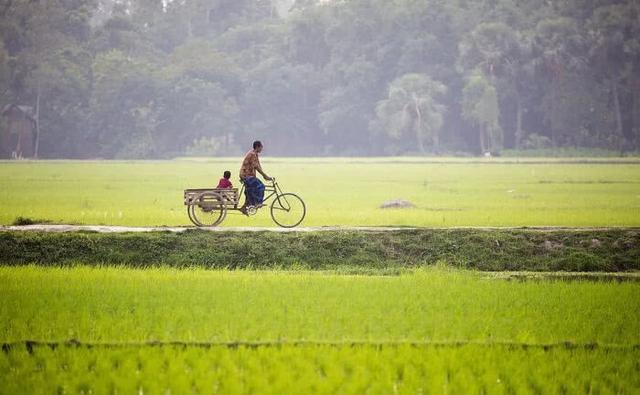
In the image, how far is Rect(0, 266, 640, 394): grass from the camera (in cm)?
712

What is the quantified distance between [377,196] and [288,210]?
12510 mm

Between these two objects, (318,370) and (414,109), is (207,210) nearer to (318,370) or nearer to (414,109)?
(318,370)

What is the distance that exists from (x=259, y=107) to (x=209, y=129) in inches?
194

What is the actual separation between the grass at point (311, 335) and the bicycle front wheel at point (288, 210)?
3506 millimetres

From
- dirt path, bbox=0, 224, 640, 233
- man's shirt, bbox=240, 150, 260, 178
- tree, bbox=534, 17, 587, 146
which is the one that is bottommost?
dirt path, bbox=0, 224, 640, 233

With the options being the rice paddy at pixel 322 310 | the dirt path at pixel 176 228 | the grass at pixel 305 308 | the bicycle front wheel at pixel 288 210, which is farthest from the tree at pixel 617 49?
the grass at pixel 305 308

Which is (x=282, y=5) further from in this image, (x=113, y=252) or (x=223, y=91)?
(x=113, y=252)

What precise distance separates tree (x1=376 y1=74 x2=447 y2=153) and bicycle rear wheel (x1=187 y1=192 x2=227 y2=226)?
47.0m

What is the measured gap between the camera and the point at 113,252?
13.8 m

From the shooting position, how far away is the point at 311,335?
27.8 ft

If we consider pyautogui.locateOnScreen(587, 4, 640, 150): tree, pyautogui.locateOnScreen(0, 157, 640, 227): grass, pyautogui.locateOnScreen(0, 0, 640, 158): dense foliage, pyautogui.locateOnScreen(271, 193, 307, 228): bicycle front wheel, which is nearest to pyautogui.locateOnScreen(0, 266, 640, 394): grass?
pyautogui.locateOnScreen(271, 193, 307, 228): bicycle front wheel

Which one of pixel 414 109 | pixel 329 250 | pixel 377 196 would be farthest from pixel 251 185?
pixel 414 109

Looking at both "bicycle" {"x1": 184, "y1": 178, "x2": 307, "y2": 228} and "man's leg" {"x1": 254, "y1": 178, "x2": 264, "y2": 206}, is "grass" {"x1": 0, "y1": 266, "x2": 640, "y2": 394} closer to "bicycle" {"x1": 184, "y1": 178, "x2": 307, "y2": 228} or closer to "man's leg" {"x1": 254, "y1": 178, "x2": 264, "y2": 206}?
"man's leg" {"x1": 254, "y1": 178, "x2": 264, "y2": 206}

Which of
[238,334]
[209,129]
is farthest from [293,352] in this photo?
[209,129]
